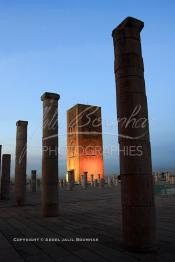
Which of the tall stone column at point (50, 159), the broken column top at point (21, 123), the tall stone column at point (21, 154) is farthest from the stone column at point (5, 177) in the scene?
the tall stone column at point (50, 159)

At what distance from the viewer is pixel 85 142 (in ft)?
190

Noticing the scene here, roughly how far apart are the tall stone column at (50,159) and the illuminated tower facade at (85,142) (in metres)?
44.6

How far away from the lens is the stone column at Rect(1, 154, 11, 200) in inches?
800

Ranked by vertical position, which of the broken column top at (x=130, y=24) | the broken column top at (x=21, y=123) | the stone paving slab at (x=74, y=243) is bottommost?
the stone paving slab at (x=74, y=243)

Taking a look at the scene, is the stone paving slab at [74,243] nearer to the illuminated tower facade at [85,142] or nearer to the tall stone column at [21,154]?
the tall stone column at [21,154]

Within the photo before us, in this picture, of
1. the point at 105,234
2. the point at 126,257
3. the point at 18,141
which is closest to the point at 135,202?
the point at 126,257

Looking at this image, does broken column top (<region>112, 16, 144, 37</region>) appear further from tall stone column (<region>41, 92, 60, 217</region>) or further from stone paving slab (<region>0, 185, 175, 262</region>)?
tall stone column (<region>41, 92, 60, 217</region>)

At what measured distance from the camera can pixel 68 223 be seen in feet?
28.9

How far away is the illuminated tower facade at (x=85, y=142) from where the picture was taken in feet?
186

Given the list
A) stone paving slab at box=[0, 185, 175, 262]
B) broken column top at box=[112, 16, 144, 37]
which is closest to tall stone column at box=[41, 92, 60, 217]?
stone paving slab at box=[0, 185, 175, 262]

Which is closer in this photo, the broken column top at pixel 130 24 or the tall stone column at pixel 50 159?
the broken column top at pixel 130 24

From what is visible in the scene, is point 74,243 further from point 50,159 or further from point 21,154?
point 21,154

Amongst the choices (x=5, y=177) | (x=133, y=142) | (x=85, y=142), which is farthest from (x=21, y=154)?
(x=85, y=142)

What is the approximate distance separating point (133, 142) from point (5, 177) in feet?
54.8
